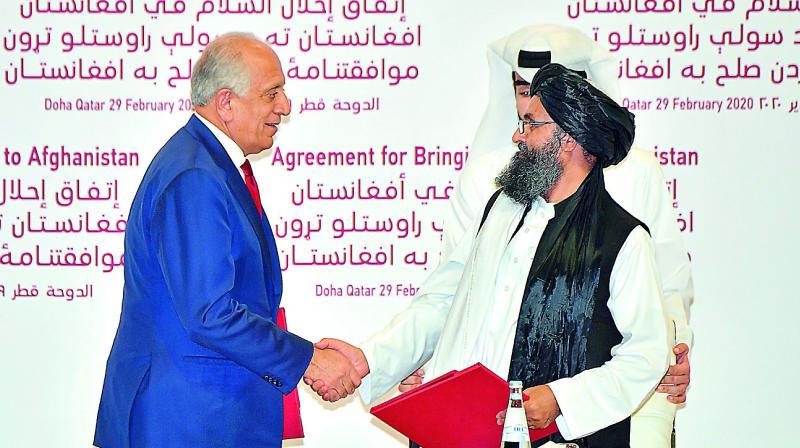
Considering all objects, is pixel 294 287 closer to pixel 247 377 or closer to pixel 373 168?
pixel 373 168

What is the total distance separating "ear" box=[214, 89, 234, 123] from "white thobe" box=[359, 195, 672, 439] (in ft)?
Answer: 3.00

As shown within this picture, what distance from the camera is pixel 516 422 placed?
2.82 meters

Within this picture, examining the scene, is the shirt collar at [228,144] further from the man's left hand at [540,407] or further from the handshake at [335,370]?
the man's left hand at [540,407]

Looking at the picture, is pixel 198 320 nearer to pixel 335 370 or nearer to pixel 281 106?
pixel 335 370

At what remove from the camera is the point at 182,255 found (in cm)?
341

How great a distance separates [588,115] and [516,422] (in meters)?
1.07

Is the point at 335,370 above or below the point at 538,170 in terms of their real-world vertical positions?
below

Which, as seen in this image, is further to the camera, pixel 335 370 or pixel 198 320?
pixel 335 370

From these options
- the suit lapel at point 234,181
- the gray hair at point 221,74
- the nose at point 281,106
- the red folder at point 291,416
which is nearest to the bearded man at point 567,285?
the red folder at point 291,416

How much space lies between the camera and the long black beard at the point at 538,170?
11.6 ft

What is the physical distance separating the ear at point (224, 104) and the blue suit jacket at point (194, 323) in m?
0.16

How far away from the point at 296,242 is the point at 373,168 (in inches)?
20.2

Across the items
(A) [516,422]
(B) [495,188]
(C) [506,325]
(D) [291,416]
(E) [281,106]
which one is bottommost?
(D) [291,416]

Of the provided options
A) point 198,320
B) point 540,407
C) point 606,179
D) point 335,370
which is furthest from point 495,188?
point 198,320
